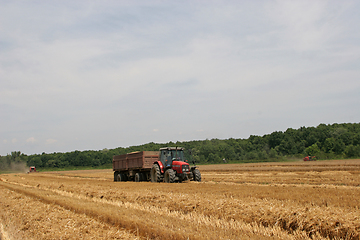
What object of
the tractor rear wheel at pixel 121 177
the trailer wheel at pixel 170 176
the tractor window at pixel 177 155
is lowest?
the tractor rear wheel at pixel 121 177

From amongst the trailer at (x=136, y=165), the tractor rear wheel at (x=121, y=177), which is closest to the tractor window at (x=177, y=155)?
the trailer at (x=136, y=165)

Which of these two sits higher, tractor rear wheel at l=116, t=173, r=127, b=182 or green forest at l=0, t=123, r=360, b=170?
green forest at l=0, t=123, r=360, b=170

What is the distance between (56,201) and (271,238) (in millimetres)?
8956

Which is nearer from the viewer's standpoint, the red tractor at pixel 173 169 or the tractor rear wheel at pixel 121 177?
the red tractor at pixel 173 169

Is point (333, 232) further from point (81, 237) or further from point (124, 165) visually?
point (124, 165)

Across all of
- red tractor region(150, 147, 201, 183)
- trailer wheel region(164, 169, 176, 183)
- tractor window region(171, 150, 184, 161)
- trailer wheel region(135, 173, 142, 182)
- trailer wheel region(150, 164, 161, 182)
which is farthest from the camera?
trailer wheel region(135, 173, 142, 182)

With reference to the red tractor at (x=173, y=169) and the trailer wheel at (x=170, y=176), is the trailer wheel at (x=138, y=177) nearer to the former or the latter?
the red tractor at (x=173, y=169)

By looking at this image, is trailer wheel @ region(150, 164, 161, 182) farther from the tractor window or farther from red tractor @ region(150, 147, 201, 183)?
the tractor window

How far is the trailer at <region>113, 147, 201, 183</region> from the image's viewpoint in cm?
2019

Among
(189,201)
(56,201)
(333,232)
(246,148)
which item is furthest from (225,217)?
(246,148)

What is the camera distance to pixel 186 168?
790 inches

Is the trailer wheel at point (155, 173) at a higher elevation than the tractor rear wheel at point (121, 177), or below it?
higher

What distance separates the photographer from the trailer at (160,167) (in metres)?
20.2

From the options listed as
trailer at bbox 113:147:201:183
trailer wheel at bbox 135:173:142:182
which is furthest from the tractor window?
trailer wheel at bbox 135:173:142:182
